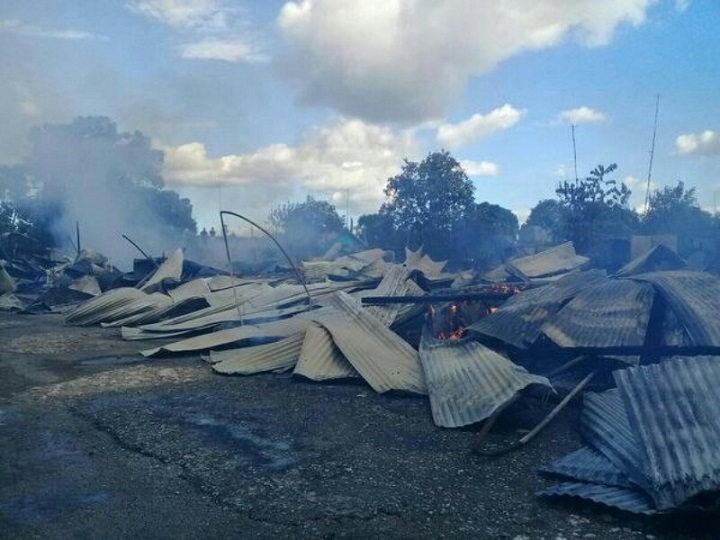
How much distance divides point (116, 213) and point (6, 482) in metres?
28.3

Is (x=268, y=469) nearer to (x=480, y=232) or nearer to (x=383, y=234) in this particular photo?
(x=480, y=232)

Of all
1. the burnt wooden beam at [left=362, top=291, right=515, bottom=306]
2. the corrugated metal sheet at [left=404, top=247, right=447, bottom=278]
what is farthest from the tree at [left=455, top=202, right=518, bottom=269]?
the burnt wooden beam at [left=362, top=291, right=515, bottom=306]

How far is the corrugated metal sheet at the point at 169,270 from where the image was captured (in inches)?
475

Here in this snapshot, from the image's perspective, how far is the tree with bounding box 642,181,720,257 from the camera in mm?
16531

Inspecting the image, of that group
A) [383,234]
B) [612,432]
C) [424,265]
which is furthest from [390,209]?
[612,432]

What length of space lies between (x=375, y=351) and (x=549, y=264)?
6.39 metres

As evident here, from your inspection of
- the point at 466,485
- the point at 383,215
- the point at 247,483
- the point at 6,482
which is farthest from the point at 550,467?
the point at 383,215

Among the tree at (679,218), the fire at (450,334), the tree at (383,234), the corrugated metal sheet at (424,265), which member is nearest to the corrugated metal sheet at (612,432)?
the fire at (450,334)

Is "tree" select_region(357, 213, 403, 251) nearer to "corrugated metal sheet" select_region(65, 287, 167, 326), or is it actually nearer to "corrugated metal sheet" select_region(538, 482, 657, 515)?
"corrugated metal sheet" select_region(65, 287, 167, 326)

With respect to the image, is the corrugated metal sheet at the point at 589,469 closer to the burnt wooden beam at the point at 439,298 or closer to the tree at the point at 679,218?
the burnt wooden beam at the point at 439,298

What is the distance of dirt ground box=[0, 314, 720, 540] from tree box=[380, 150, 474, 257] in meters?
16.1

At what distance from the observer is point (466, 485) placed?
320 centimetres

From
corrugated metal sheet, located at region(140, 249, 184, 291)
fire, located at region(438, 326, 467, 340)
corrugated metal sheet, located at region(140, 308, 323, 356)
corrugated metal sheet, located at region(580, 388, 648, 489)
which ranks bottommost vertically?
corrugated metal sheet, located at region(580, 388, 648, 489)

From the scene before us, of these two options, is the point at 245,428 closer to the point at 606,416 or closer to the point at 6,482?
the point at 6,482
